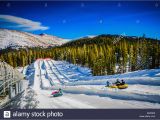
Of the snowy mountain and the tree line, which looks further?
the tree line

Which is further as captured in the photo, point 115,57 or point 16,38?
point 115,57

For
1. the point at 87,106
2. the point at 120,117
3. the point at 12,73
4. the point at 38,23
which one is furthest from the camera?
the point at 12,73

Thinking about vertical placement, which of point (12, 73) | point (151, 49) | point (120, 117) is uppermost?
point (151, 49)

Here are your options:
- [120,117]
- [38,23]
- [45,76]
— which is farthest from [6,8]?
[45,76]

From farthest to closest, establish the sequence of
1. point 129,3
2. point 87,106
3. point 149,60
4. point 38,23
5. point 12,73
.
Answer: point 149,60 < point 12,73 < point 38,23 < point 129,3 < point 87,106

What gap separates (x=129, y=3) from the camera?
980cm

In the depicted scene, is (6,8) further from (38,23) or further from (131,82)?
(131,82)

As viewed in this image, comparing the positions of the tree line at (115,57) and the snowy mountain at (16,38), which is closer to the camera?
the snowy mountain at (16,38)

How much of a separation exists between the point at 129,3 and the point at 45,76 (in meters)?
15.5

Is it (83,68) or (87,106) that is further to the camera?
(83,68)

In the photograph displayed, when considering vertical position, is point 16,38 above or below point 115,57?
above

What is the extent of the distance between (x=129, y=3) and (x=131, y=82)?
6206 mm

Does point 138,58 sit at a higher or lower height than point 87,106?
higher

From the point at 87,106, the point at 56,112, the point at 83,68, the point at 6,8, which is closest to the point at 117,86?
the point at 87,106
